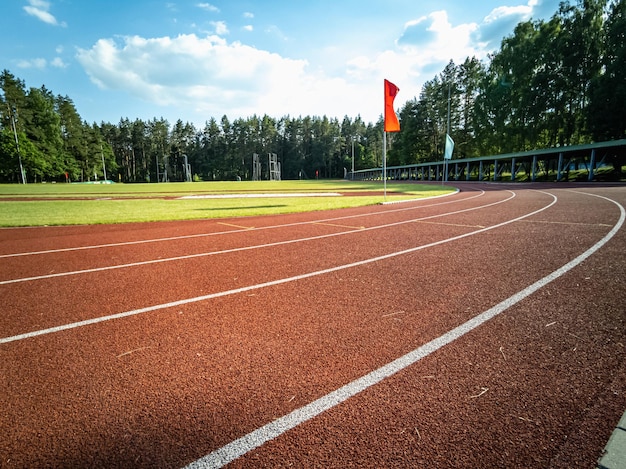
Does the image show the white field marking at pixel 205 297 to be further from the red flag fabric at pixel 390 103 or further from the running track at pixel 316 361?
the red flag fabric at pixel 390 103

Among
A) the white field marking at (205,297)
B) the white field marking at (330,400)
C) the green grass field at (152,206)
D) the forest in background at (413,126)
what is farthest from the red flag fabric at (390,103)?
the forest in background at (413,126)

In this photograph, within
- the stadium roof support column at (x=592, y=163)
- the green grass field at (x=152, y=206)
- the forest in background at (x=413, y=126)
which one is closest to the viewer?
the green grass field at (x=152, y=206)

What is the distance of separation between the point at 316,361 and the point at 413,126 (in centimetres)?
9050

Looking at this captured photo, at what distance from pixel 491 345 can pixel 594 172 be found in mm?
40951

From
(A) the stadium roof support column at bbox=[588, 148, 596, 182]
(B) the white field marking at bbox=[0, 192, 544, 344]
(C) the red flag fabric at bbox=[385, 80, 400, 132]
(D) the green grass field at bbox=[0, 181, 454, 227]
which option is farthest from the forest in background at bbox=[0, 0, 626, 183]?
(B) the white field marking at bbox=[0, 192, 544, 344]

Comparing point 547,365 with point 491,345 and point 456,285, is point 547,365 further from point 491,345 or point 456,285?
point 456,285

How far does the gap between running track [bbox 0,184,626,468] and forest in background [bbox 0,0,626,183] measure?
48815 millimetres

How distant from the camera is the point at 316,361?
9.16 feet

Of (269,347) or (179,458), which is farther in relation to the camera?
(269,347)

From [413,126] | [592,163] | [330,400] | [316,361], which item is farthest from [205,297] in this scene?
[413,126]

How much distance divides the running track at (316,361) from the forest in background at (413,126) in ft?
160

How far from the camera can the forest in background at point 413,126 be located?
136 ft

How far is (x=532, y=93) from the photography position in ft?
150

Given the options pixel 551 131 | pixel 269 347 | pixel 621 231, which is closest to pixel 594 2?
pixel 551 131
